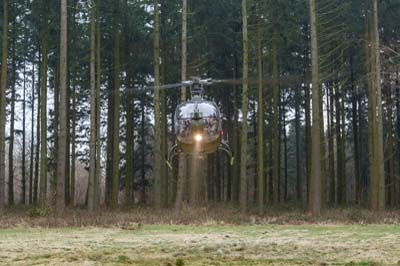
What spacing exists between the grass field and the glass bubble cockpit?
2078 millimetres

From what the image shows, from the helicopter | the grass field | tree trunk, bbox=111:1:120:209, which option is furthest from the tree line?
the helicopter

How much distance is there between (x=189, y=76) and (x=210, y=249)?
17322 millimetres

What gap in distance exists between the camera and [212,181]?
38156 millimetres

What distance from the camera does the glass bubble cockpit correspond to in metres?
11.3

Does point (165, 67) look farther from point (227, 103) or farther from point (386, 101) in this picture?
point (386, 101)

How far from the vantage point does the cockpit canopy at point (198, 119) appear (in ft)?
37.1

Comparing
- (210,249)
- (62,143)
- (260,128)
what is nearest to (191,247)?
(210,249)

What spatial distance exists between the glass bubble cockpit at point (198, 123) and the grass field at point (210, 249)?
208cm

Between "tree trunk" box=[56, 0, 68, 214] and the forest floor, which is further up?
"tree trunk" box=[56, 0, 68, 214]

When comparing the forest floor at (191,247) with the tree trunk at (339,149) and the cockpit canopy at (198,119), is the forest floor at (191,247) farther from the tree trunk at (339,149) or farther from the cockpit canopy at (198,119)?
the tree trunk at (339,149)

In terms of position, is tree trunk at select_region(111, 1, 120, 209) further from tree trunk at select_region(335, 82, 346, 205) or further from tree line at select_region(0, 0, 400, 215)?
tree trunk at select_region(335, 82, 346, 205)

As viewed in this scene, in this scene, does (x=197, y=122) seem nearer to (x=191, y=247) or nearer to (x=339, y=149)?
(x=191, y=247)

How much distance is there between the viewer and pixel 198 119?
1130 cm

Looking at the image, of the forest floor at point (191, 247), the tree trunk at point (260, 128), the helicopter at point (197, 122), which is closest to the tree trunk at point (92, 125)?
the forest floor at point (191, 247)
